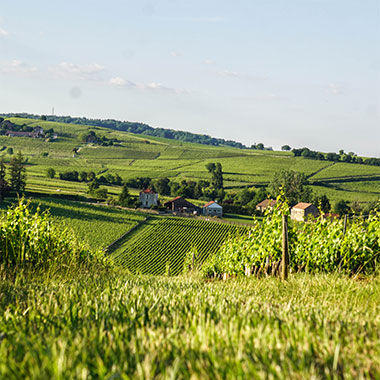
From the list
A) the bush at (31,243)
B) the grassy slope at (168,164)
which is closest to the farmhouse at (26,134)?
the grassy slope at (168,164)

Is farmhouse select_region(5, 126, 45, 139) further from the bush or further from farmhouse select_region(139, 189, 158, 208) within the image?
the bush

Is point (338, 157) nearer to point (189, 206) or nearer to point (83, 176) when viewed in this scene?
point (189, 206)

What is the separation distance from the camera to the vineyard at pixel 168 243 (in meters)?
51.0

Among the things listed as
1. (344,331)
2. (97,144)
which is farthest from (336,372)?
(97,144)

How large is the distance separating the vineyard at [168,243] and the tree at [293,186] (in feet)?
113

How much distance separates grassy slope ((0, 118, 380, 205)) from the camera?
111062 mm

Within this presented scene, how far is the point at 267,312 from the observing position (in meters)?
3.34

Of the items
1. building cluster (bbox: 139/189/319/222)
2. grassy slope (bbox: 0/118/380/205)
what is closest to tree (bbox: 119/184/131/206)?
building cluster (bbox: 139/189/319/222)

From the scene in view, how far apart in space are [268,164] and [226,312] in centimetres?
13954

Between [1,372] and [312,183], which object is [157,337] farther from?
[312,183]

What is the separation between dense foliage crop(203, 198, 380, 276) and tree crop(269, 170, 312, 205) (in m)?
90.8

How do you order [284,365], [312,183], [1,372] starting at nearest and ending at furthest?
[1,372] → [284,365] → [312,183]

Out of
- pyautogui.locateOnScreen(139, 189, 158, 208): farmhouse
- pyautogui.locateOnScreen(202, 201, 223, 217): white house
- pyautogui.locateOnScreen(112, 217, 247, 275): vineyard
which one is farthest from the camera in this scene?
pyautogui.locateOnScreen(139, 189, 158, 208): farmhouse

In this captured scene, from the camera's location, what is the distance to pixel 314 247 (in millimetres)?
8828
